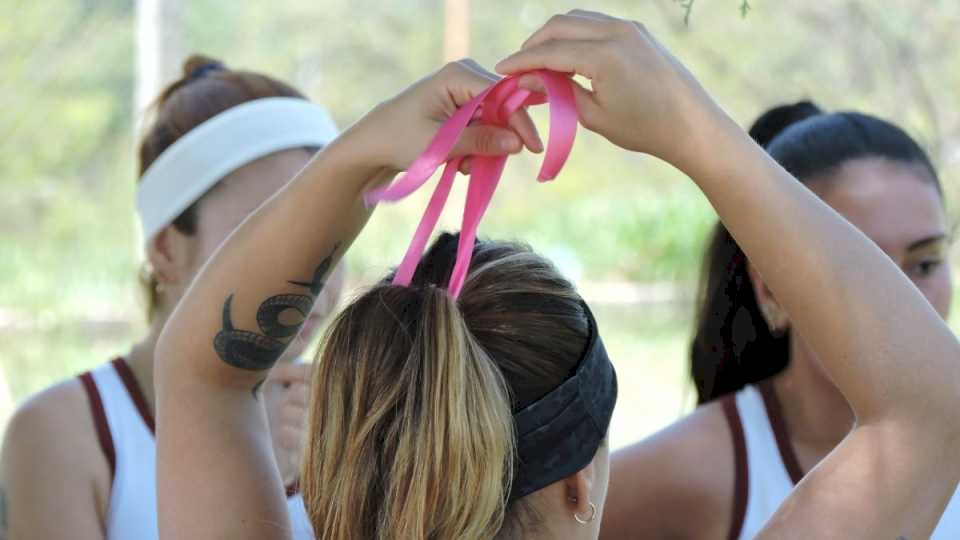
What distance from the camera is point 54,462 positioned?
2.29 metres

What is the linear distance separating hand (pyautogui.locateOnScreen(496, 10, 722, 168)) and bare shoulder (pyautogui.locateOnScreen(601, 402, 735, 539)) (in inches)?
39.8

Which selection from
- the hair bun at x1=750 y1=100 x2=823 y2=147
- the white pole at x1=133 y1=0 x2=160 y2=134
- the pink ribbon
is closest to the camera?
the pink ribbon

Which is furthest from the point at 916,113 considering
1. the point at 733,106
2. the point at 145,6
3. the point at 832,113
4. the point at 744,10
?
the point at 744,10

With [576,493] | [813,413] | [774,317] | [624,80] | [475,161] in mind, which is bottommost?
[813,413]

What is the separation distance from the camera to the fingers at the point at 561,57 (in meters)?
1.32

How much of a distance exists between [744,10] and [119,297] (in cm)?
1257

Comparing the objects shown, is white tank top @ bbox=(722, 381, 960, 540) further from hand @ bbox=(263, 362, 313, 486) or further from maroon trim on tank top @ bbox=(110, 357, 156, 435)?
maroon trim on tank top @ bbox=(110, 357, 156, 435)

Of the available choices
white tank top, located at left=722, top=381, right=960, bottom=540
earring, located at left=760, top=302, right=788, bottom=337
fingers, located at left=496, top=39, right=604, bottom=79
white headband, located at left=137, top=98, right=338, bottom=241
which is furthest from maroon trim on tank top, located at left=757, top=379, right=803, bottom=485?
fingers, located at left=496, top=39, right=604, bottom=79

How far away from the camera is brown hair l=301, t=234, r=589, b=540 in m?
1.32

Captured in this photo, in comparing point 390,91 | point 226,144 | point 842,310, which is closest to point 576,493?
point 842,310

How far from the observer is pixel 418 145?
150cm

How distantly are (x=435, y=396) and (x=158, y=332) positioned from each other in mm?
1340

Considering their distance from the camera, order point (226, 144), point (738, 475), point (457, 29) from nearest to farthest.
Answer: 1. point (738, 475)
2. point (226, 144)
3. point (457, 29)

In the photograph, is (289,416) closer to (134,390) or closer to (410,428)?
(134,390)
